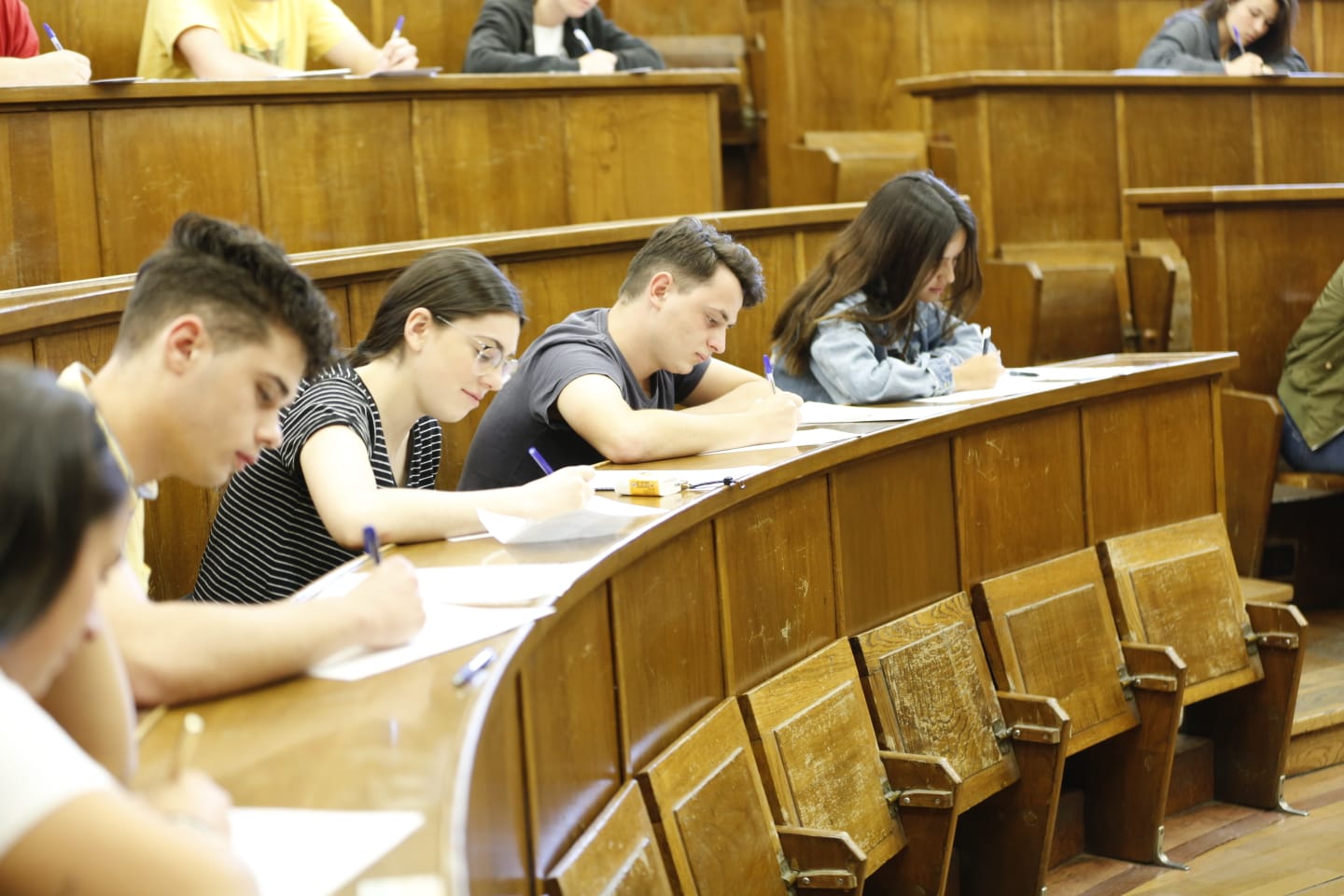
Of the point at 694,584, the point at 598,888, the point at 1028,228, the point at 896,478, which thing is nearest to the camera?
the point at 598,888

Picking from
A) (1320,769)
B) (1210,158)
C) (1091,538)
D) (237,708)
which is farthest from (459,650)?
(1210,158)

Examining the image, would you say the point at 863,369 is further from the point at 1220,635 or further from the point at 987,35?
the point at 987,35

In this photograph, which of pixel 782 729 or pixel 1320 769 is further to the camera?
pixel 1320 769

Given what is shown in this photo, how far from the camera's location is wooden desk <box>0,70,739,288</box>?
2.05 m

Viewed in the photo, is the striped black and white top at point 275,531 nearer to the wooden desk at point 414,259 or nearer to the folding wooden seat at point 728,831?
the wooden desk at point 414,259

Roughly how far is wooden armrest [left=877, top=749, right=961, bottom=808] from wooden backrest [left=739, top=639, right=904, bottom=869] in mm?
13

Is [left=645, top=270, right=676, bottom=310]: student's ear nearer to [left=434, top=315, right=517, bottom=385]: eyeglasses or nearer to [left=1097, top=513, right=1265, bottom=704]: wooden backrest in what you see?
[left=434, top=315, right=517, bottom=385]: eyeglasses

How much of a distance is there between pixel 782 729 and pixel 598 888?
457 millimetres

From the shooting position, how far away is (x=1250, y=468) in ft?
9.09

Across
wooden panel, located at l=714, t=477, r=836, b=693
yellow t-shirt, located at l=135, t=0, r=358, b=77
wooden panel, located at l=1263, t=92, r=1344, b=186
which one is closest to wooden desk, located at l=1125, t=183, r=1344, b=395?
wooden panel, located at l=1263, t=92, r=1344, b=186

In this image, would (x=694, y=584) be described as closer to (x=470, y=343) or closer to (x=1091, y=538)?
(x=470, y=343)

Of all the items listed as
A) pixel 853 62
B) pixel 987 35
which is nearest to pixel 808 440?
pixel 853 62

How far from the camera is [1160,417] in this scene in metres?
2.27

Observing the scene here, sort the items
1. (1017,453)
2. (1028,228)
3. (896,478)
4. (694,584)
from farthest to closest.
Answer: (1028,228), (1017,453), (896,478), (694,584)
